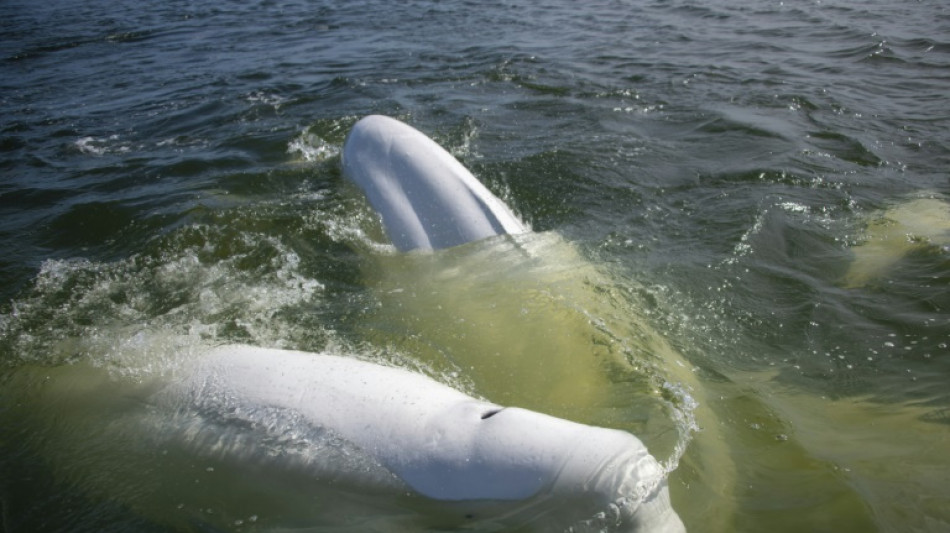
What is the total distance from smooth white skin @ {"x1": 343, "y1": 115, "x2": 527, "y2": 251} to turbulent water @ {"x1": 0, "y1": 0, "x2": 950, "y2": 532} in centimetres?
21

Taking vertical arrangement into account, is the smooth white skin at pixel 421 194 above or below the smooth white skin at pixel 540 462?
above

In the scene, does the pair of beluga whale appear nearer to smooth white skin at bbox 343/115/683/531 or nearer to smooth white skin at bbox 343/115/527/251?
smooth white skin at bbox 343/115/683/531

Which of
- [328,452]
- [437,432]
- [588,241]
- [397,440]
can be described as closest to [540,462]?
[437,432]

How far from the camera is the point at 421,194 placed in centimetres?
459

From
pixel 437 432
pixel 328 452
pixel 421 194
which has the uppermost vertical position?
pixel 421 194

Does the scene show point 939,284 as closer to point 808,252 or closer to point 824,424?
point 808,252

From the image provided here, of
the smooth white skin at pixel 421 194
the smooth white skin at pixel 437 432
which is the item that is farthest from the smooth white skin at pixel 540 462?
the smooth white skin at pixel 421 194

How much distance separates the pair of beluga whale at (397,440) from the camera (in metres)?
2.05

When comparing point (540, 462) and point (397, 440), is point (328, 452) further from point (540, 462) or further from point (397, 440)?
point (540, 462)

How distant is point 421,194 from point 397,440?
250 cm

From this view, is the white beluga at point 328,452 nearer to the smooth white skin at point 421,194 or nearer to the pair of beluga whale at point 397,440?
the pair of beluga whale at point 397,440

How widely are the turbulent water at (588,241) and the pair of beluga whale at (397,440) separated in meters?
0.11

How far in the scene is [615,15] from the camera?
12.5 metres

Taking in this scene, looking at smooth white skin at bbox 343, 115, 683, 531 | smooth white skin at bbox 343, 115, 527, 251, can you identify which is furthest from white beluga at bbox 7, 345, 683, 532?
smooth white skin at bbox 343, 115, 527, 251
